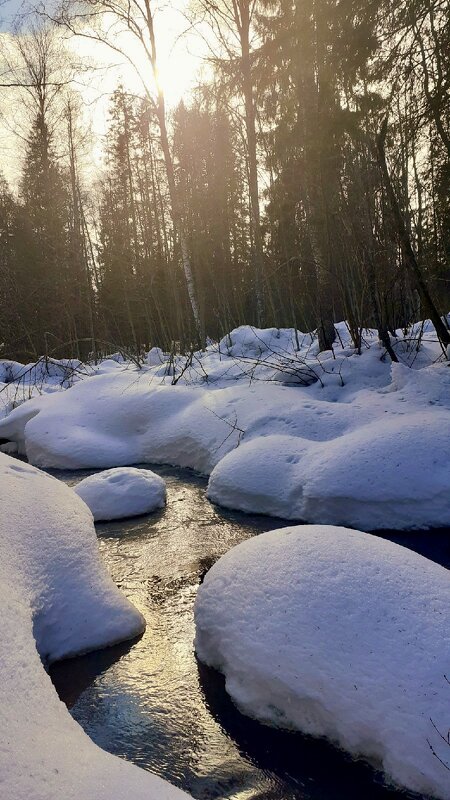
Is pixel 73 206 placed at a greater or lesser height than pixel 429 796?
greater

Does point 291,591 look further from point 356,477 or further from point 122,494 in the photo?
point 122,494

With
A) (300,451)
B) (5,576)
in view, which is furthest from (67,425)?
(5,576)

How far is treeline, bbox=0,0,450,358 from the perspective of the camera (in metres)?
5.08

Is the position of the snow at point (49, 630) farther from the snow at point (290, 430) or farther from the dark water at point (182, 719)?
the snow at point (290, 430)

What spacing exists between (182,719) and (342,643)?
695 mm

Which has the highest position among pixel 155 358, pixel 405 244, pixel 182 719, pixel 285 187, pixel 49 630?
pixel 285 187

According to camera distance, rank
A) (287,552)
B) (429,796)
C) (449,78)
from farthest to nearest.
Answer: (449,78)
(287,552)
(429,796)

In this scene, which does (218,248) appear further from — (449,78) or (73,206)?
(449,78)

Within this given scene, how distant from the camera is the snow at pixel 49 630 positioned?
5.07 feet

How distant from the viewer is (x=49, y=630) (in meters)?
2.65

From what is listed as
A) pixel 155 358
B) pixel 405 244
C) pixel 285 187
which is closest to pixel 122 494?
pixel 405 244

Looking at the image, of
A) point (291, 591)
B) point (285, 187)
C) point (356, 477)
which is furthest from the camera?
point (285, 187)

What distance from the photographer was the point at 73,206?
706 inches

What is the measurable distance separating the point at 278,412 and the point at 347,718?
155 inches
